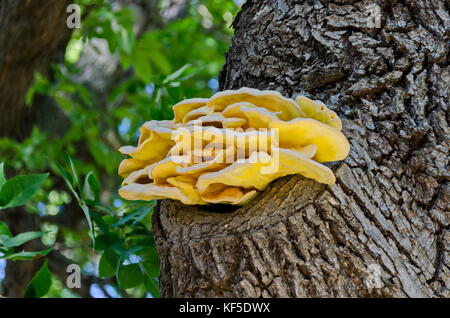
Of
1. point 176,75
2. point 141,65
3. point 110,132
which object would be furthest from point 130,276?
point 110,132

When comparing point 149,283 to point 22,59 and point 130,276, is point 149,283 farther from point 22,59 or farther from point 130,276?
point 22,59

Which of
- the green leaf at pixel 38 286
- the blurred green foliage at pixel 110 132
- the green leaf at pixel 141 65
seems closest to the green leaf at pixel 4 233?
the blurred green foliage at pixel 110 132

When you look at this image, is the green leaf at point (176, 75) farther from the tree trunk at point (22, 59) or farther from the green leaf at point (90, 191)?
the tree trunk at point (22, 59)

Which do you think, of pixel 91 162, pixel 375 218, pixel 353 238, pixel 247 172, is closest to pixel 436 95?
pixel 375 218

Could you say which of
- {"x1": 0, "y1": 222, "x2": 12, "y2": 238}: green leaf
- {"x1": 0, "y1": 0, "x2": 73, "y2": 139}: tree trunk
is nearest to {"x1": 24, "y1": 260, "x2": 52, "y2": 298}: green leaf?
{"x1": 0, "y1": 222, "x2": 12, "y2": 238}: green leaf

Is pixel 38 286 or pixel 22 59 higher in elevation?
pixel 22 59

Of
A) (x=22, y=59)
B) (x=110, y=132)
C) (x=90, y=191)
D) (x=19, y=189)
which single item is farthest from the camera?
(x=110, y=132)

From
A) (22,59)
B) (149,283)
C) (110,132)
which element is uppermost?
(22,59)
